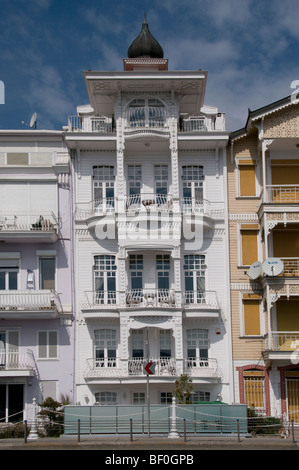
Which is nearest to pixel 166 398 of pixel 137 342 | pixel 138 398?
pixel 138 398

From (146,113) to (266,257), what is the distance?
927 centimetres

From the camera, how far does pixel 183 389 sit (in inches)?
1369

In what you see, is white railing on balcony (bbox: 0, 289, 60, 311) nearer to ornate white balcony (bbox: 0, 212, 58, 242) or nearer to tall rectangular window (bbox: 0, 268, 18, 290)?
tall rectangular window (bbox: 0, 268, 18, 290)

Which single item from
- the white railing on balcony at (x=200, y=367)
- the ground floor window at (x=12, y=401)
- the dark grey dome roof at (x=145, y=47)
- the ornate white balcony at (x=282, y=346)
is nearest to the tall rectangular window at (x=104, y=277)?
the white railing on balcony at (x=200, y=367)

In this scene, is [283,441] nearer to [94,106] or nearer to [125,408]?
[125,408]

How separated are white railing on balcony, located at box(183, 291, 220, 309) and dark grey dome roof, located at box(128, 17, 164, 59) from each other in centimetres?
1363

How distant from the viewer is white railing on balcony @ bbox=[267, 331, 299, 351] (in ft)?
119

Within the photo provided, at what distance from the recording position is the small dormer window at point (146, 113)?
38750 millimetres

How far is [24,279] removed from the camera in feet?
125

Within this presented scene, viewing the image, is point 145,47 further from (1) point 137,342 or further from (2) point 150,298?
(1) point 137,342

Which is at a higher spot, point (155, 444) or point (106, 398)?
point (106, 398)

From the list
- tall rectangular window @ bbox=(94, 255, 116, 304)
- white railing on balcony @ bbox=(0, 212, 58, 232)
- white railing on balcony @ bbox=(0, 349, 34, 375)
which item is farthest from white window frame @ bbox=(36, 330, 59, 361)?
white railing on balcony @ bbox=(0, 212, 58, 232)

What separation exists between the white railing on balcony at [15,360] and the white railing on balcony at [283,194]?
14.0m
